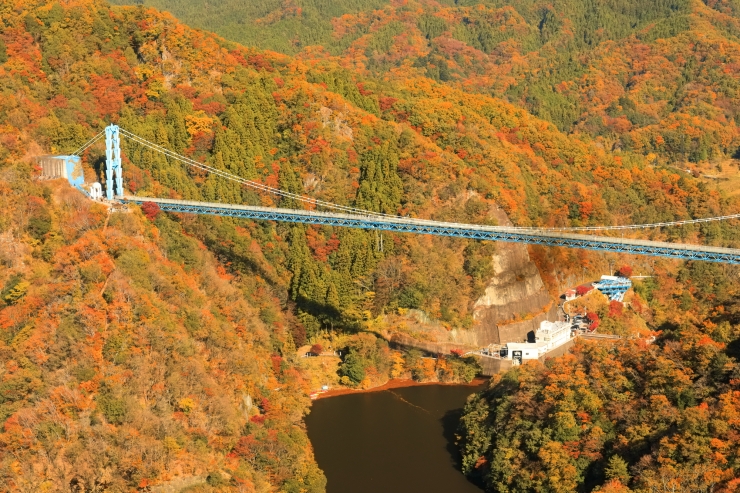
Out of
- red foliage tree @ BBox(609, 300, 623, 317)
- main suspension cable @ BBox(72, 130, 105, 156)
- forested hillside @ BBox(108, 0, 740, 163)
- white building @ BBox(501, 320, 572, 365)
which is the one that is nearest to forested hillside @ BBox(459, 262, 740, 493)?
white building @ BBox(501, 320, 572, 365)

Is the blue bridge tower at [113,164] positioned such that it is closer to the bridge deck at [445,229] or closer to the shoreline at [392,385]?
the bridge deck at [445,229]

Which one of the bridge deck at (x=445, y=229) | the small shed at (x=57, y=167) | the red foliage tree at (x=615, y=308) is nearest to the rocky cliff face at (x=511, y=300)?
the red foliage tree at (x=615, y=308)

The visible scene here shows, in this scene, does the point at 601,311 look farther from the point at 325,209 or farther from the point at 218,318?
the point at 218,318

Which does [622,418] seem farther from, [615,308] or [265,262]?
[265,262]

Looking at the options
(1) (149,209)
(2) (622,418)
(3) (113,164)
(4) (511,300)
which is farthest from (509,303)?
(3) (113,164)

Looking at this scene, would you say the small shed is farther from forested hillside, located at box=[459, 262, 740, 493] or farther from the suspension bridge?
forested hillside, located at box=[459, 262, 740, 493]

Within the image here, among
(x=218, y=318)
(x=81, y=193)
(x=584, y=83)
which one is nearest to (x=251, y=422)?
(x=218, y=318)
